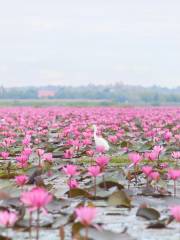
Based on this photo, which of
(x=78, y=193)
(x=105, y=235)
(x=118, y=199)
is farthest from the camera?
(x=78, y=193)

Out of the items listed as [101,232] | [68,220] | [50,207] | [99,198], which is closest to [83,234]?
[101,232]

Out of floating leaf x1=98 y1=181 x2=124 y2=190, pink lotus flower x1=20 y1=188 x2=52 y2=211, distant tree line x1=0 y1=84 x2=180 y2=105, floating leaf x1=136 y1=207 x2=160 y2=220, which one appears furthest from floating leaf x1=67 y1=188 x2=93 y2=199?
distant tree line x1=0 y1=84 x2=180 y2=105

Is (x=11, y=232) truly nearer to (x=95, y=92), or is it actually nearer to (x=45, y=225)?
(x=45, y=225)

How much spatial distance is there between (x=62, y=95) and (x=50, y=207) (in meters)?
83.6

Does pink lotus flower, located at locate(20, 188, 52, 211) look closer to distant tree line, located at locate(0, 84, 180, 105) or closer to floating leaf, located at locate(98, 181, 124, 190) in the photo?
floating leaf, located at locate(98, 181, 124, 190)

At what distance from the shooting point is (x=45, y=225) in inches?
189

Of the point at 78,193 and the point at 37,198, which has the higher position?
the point at 37,198

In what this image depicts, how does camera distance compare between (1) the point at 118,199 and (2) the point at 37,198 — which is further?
(1) the point at 118,199

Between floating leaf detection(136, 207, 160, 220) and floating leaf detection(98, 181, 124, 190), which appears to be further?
floating leaf detection(98, 181, 124, 190)

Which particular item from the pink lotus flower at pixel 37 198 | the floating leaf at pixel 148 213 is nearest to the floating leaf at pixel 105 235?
the pink lotus flower at pixel 37 198

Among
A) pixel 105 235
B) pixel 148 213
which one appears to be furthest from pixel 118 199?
pixel 105 235

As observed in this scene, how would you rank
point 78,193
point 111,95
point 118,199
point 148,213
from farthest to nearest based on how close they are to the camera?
point 111,95, point 78,193, point 118,199, point 148,213

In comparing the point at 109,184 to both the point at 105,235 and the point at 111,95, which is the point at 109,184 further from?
the point at 111,95

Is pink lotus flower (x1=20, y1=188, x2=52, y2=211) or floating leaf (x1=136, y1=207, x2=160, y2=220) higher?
pink lotus flower (x1=20, y1=188, x2=52, y2=211)
